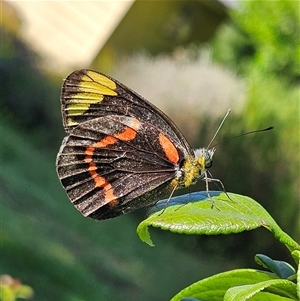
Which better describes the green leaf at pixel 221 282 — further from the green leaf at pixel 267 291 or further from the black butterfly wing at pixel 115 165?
the black butterfly wing at pixel 115 165

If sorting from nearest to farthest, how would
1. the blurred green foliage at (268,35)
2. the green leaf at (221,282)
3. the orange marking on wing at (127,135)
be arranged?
the green leaf at (221,282)
the orange marking on wing at (127,135)
the blurred green foliage at (268,35)

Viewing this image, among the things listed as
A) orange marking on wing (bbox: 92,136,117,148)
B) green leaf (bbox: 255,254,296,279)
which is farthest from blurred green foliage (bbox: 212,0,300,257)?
green leaf (bbox: 255,254,296,279)

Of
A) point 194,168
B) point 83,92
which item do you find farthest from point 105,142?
point 194,168

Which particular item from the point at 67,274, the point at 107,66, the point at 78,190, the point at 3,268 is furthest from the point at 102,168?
the point at 107,66

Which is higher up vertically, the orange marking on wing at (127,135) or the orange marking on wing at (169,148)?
the orange marking on wing at (169,148)

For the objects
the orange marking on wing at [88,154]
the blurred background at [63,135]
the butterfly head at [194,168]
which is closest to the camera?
the butterfly head at [194,168]

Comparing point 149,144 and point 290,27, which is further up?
point 290,27

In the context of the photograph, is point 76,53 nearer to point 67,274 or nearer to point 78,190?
point 67,274

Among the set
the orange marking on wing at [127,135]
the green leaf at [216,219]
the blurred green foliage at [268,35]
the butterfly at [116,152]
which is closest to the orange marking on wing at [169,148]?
the butterfly at [116,152]
